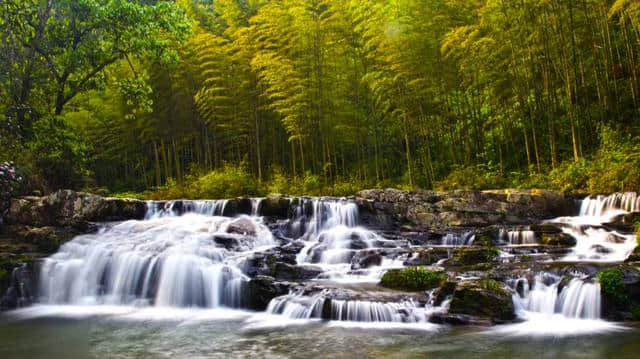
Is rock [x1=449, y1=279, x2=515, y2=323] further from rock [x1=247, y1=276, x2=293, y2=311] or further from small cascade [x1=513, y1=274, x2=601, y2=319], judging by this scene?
rock [x1=247, y1=276, x2=293, y2=311]

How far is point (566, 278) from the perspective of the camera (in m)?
7.68

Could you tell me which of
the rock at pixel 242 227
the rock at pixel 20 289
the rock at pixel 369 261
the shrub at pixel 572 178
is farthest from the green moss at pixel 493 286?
the rock at pixel 20 289

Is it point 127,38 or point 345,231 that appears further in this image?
point 345,231

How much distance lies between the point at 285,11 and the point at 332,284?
41.4 feet

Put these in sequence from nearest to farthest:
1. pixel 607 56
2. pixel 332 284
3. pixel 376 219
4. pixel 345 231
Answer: pixel 332 284
pixel 345 231
pixel 376 219
pixel 607 56

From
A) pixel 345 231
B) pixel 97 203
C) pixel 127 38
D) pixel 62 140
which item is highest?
pixel 127 38

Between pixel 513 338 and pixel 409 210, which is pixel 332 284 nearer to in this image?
pixel 513 338

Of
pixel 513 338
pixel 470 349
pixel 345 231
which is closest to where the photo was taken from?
pixel 470 349

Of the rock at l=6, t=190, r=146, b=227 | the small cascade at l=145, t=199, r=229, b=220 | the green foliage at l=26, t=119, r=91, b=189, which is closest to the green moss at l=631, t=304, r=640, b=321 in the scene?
the green foliage at l=26, t=119, r=91, b=189

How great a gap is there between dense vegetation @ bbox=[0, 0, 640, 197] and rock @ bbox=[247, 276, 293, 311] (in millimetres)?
4293

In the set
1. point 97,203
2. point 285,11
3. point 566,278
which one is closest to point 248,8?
point 285,11

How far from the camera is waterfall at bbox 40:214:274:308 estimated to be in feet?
31.6

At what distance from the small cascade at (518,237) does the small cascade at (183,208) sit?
7.35 metres

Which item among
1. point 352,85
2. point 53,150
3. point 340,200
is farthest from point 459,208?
point 53,150
